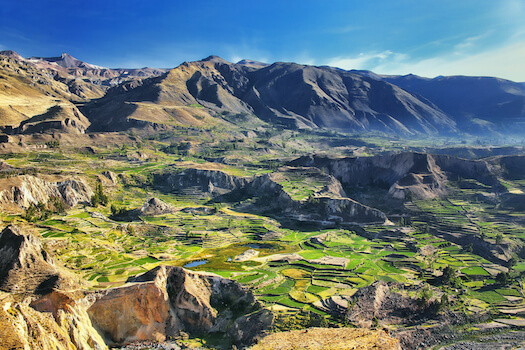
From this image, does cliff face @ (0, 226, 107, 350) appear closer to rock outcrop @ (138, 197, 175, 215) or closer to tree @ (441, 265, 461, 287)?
rock outcrop @ (138, 197, 175, 215)

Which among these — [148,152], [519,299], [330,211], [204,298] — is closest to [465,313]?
[519,299]

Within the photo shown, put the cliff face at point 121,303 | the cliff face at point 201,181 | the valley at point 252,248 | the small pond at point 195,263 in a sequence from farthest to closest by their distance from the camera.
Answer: the cliff face at point 201,181 → the small pond at point 195,263 → the valley at point 252,248 → the cliff face at point 121,303

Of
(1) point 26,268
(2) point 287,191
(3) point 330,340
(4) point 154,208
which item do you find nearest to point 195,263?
(1) point 26,268

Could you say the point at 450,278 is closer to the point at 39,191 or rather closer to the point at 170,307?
the point at 170,307

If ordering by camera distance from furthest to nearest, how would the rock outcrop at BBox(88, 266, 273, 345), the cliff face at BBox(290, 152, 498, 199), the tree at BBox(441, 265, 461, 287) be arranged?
the cliff face at BBox(290, 152, 498, 199) < the tree at BBox(441, 265, 461, 287) < the rock outcrop at BBox(88, 266, 273, 345)

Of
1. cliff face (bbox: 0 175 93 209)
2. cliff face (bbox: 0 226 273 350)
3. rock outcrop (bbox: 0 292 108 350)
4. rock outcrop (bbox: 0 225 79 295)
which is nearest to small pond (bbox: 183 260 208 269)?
cliff face (bbox: 0 226 273 350)

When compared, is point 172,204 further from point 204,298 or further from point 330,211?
point 204,298

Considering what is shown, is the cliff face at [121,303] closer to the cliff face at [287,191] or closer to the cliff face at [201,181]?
the cliff face at [287,191]

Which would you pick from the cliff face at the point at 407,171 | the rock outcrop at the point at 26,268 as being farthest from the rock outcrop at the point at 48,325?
the cliff face at the point at 407,171
